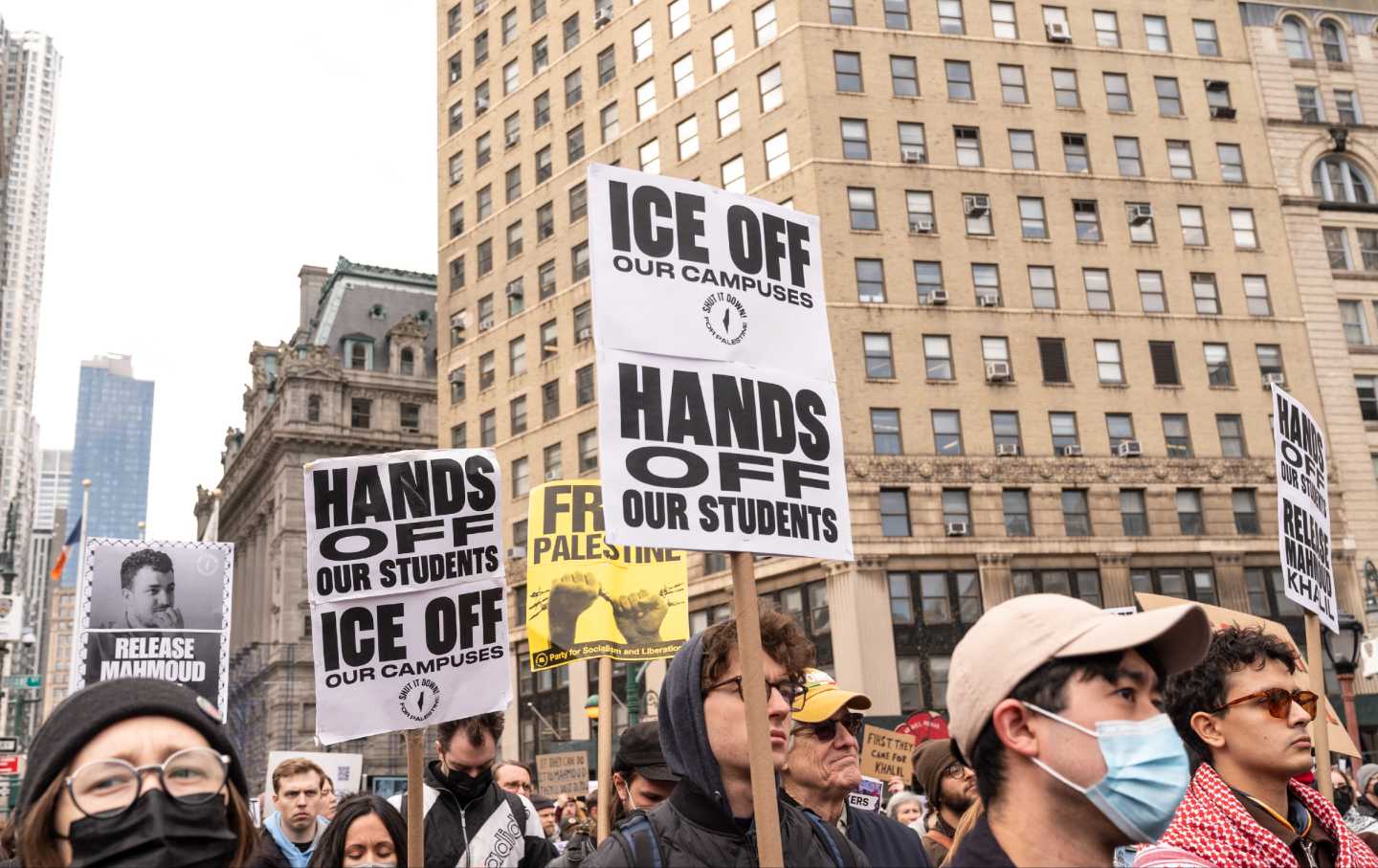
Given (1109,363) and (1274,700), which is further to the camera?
(1109,363)

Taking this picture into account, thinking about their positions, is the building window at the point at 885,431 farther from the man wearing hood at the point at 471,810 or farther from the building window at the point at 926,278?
the man wearing hood at the point at 471,810

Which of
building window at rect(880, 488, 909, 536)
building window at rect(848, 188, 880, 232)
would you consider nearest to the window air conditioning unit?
building window at rect(848, 188, 880, 232)

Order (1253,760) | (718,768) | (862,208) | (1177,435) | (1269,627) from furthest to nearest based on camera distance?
(862,208), (1177,435), (1269,627), (1253,760), (718,768)

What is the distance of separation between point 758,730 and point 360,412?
261 ft

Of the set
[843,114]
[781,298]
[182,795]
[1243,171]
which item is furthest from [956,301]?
[182,795]

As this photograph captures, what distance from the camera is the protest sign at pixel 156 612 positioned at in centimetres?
1091

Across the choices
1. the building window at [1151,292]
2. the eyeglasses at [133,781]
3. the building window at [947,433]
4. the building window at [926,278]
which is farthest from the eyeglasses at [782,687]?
the building window at [1151,292]

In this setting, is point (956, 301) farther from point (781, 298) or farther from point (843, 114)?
point (781, 298)

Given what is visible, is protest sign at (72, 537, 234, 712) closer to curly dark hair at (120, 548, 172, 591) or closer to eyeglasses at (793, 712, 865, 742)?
curly dark hair at (120, 548, 172, 591)

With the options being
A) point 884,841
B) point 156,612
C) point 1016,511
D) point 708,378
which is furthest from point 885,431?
point 884,841

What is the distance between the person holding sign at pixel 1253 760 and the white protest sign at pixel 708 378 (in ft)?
4.99

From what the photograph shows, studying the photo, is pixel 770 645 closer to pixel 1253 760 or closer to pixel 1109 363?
pixel 1253 760

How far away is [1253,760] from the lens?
14.7ft

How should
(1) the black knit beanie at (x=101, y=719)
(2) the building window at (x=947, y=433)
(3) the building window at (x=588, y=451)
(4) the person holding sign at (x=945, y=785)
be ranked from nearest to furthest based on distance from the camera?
(1) the black knit beanie at (x=101, y=719) → (4) the person holding sign at (x=945, y=785) → (2) the building window at (x=947, y=433) → (3) the building window at (x=588, y=451)
